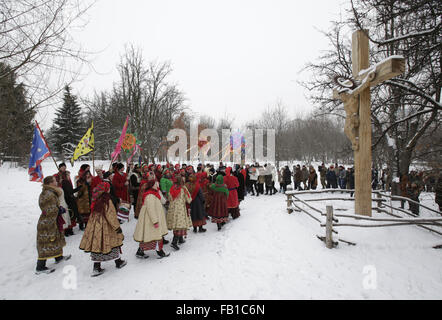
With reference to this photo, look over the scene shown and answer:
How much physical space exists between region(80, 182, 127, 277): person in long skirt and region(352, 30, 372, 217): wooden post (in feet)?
19.2

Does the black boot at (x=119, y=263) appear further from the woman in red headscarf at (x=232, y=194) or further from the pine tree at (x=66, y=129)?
the pine tree at (x=66, y=129)

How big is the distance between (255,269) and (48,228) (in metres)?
4.40

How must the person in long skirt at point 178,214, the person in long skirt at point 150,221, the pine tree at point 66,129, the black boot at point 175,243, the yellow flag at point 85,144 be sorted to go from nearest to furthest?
1. the person in long skirt at point 150,221
2. the black boot at point 175,243
3. the person in long skirt at point 178,214
4. the yellow flag at point 85,144
5. the pine tree at point 66,129

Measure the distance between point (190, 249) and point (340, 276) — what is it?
3440mm

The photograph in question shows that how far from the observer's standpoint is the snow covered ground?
3.86m

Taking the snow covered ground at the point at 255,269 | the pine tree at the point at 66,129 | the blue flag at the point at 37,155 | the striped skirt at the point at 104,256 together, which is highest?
the pine tree at the point at 66,129

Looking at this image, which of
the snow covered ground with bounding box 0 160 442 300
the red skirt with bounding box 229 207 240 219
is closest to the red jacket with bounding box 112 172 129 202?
the snow covered ground with bounding box 0 160 442 300

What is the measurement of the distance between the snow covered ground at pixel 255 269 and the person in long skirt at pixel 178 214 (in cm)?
34

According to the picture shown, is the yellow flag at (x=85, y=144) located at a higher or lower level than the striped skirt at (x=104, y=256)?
higher

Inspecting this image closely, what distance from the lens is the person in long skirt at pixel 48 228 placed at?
4.52 meters

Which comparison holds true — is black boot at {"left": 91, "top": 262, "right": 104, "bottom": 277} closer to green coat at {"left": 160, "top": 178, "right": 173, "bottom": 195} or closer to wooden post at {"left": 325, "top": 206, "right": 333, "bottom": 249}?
green coat at {"left": 160, "top": 178, "right": 173, "bottom": 195}

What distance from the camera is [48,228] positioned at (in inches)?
179

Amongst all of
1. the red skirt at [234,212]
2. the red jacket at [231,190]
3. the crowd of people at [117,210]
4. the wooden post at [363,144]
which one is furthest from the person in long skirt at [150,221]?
the wooden post at [363,144]
